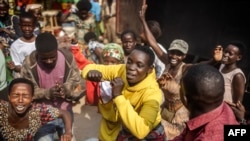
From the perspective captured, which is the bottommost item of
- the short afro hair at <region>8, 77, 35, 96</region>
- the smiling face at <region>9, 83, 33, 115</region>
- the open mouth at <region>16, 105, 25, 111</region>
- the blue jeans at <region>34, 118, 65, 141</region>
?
the blue jeans at <region>34, 118, 65, 141</region>

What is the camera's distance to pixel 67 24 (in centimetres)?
707

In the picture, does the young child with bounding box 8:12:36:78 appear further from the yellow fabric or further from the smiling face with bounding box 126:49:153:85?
the smiling face with bounding box 126:49:153:85

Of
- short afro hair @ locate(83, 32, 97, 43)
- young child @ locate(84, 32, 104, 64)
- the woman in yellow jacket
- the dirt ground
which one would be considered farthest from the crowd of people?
short afro hair @ locate(83, 32, 97, 43)

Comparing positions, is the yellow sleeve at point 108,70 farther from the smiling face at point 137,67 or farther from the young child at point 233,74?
the young child at point 233,74

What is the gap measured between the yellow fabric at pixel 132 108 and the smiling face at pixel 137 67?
0.06m

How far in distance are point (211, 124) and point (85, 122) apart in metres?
3.64

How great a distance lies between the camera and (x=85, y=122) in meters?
5.40

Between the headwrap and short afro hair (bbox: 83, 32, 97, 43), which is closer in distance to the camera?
the headwrap

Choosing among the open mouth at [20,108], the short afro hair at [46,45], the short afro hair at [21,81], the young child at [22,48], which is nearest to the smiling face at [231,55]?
the short afro hair at [46,45]

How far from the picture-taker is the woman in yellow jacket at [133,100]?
2.66m

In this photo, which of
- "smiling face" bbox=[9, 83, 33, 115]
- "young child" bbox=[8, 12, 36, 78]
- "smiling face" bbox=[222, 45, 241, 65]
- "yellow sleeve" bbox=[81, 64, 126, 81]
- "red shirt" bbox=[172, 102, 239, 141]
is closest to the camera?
"red shirt" bbox=[172, 102, 239, 141]

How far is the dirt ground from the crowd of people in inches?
25.7

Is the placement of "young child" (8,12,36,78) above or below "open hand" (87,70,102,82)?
above

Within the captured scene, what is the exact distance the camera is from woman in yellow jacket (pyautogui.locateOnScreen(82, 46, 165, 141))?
2.66 m
